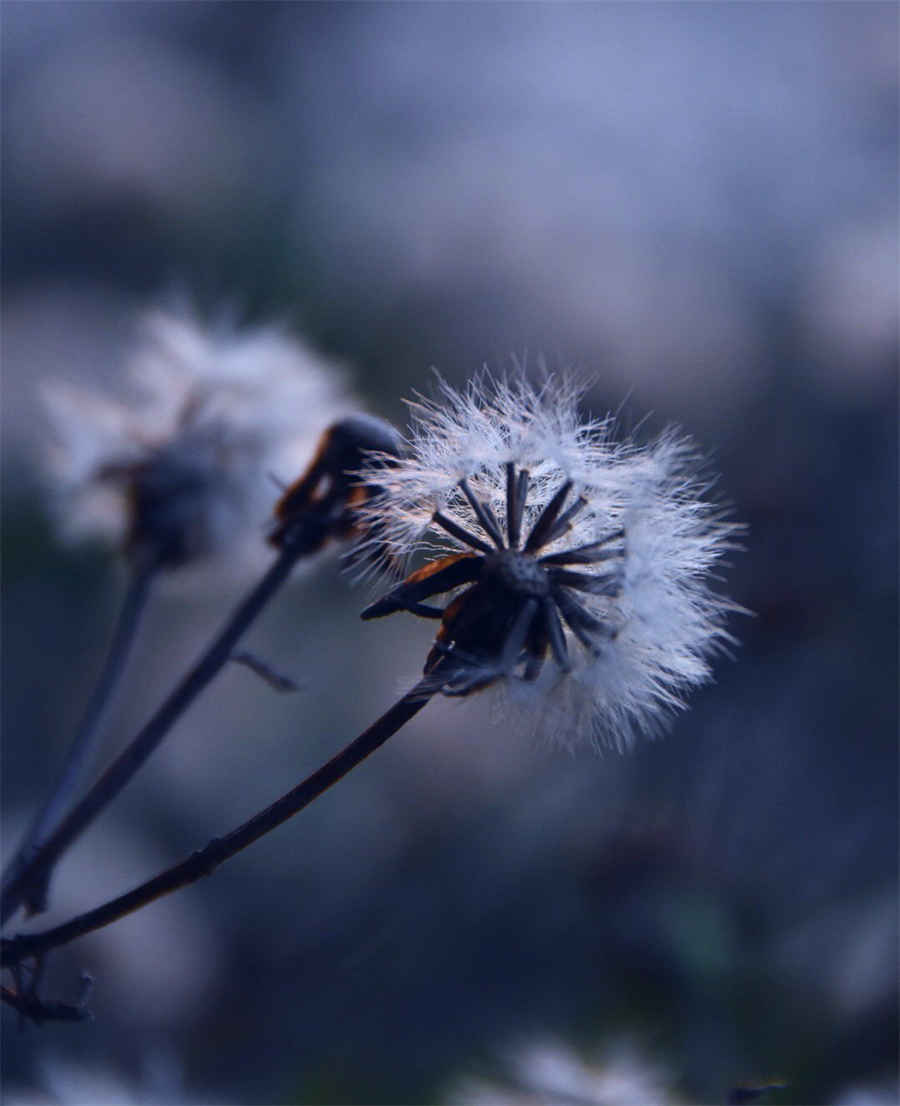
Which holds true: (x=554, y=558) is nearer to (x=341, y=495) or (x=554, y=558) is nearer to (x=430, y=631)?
(x=341, y=495)

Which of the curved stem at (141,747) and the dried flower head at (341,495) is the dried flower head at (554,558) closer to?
the dried flower head at (341,495)

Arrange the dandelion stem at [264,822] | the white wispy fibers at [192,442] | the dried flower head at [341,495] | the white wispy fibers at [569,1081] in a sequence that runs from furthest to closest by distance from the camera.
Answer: the white wispy fibers at [192,442], the white wispy fibers at [569,1081], the dried flower head at [341,495], the dandelion stem at [264,822]

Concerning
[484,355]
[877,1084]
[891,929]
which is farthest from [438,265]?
[877,1084]

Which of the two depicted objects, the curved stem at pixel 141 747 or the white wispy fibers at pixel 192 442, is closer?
the curved stem at pixel 141 747

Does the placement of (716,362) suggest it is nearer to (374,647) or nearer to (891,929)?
(374,647)

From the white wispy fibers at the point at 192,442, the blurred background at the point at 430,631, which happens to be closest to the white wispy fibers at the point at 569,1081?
the blurred background at the point at 430,631

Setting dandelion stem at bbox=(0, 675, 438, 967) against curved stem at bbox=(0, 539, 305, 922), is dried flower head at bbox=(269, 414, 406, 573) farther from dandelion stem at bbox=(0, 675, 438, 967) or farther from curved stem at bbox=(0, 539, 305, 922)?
dandelion stem at bbox=(0, 675, 438, 967)

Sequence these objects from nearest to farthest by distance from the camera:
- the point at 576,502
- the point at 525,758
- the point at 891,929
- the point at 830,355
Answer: the point at 576,502, the point at 891,929, the point at 525,758, the point at 830,355

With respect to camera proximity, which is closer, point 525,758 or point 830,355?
point 525,758

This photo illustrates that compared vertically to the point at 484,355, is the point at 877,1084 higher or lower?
lower
